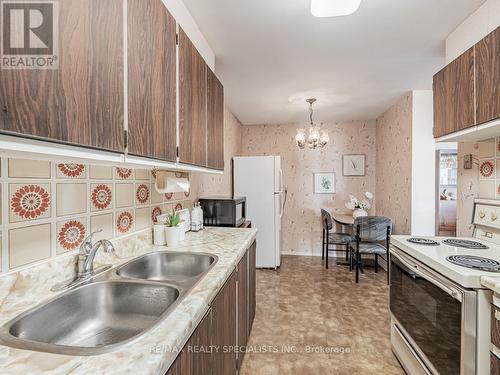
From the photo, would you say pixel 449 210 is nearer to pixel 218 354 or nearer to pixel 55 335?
pixel 218 354

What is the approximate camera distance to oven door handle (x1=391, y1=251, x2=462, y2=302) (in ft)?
3.66

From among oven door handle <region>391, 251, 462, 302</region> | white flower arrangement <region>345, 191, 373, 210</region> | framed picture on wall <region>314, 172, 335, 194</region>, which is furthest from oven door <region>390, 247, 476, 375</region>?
framed picture on wall <region>314, 172, 335, 194</region>

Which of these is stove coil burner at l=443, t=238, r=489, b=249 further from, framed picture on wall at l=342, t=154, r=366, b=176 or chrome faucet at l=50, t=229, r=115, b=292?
framed picture on wall at l=342, t=154, r=366, b=176

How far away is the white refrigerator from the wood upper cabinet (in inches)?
84.6

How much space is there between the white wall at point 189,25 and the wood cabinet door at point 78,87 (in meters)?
0.74

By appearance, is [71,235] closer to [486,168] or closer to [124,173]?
[124,173]

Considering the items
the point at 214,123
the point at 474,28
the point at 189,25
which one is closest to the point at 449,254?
the point at 474,28

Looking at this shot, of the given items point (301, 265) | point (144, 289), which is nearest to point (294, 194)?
point (301, 265)

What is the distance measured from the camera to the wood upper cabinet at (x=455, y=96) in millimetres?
1435

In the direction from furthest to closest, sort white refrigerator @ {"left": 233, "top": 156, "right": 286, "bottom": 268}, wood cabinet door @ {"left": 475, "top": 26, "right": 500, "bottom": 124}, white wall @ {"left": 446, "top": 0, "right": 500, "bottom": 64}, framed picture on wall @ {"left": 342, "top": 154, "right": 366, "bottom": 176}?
framed picture on wall @ {"left": 342, "top": 154, "right": 366, "bottom": 176} < white refrigerator @ {"left": 233, "top": 156, "right": 286, "bottom": 268} < white wall @ {"left": 446, "top": 0, "right": 500, "bottom": 64} < wood cabinet door @ {"left": 475, "top": 26, "right": 500, "bottom": 124}

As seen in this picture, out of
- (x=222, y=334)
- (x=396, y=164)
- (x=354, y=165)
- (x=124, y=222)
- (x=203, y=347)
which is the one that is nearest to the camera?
(x=203, y=347)

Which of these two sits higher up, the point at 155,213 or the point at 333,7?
the point at 333,7

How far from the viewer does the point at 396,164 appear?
3.42 metres

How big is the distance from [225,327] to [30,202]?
38.8 inches
